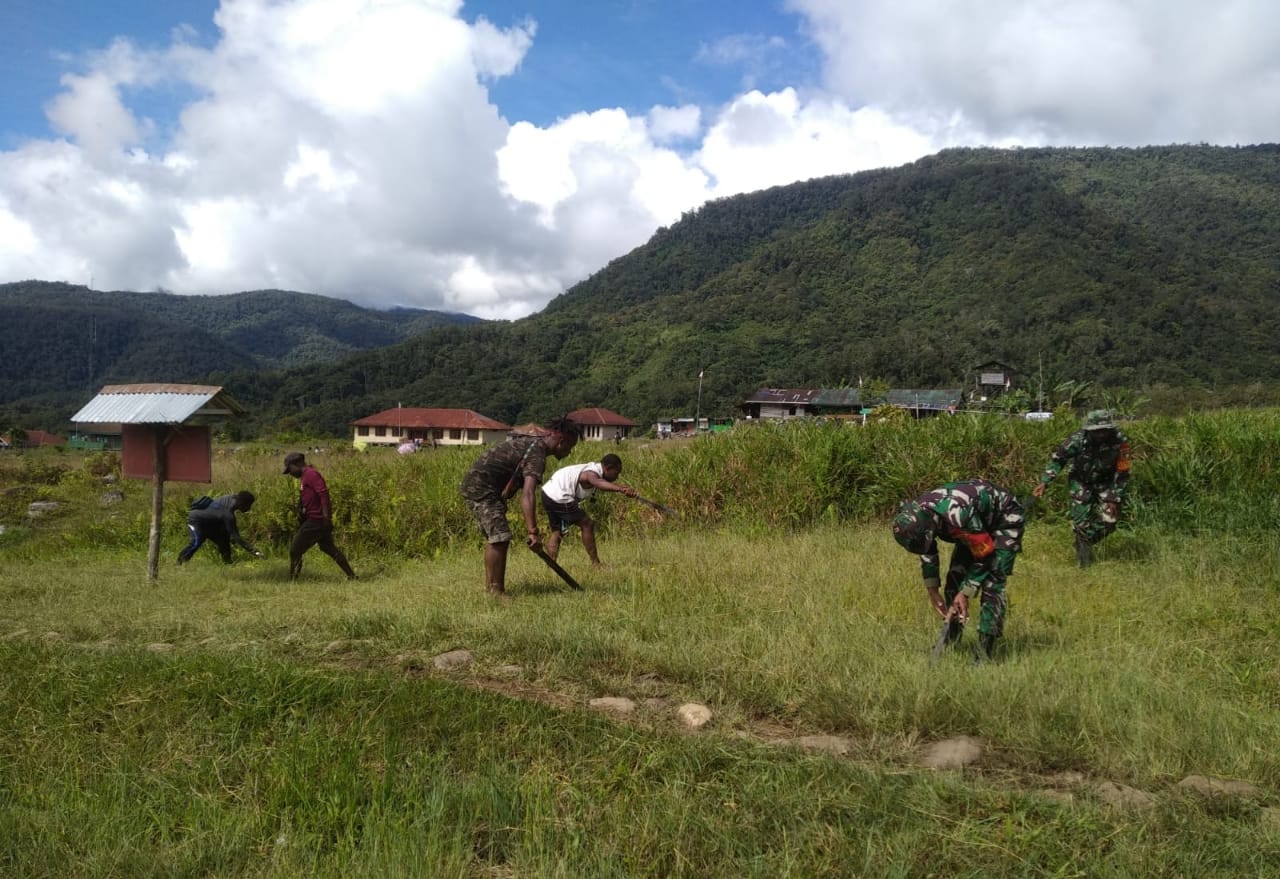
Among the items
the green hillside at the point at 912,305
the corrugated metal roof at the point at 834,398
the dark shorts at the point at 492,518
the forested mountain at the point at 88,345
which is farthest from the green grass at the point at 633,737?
the forested mountain at the point at 88,345

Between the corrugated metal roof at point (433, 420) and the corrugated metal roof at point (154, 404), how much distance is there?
188ft

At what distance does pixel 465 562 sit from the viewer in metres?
9.50

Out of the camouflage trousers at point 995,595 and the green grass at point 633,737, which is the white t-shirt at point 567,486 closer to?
the green grass at point 633,737

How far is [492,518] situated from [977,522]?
386 cm

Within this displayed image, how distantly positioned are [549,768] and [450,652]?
5.88 feet

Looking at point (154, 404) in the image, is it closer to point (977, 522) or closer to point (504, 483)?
point (504, 483)

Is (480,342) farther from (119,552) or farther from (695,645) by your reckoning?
(695,645)

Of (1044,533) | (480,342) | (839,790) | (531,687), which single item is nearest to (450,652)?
(531,687)

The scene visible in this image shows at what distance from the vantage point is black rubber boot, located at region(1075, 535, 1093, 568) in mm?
7918

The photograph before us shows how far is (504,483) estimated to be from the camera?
6953mm

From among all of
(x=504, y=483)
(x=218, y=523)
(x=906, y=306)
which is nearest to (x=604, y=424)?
(x=218, y=523)

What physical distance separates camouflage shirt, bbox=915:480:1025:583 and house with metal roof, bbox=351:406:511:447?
6159 cm

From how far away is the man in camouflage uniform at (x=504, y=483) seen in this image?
664cm

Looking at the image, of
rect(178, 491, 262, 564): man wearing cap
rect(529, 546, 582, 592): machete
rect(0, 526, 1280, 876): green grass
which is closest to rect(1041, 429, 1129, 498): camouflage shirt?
rect(0, 526, 1280, 876): green grass
